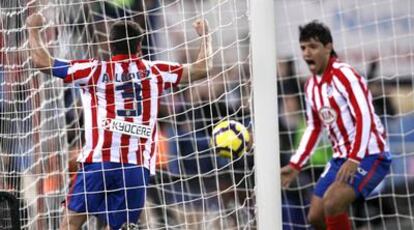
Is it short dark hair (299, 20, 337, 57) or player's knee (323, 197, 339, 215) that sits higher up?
short dark hair (299, 20, 337, 57)

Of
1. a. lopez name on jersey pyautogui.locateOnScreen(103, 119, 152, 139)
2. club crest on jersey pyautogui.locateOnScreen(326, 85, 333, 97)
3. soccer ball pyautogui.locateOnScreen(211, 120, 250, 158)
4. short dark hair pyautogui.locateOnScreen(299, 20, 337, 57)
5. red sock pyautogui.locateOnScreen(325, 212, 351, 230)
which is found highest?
short dark hair pyautogui.locateOnScreen(299, 20, 337, 57)

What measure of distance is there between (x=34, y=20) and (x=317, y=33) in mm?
2216

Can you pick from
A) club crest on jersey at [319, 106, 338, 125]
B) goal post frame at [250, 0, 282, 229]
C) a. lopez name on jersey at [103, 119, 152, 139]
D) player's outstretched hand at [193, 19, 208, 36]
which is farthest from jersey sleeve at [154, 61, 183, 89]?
club crest on jersey at [319, 106, 338, 125]

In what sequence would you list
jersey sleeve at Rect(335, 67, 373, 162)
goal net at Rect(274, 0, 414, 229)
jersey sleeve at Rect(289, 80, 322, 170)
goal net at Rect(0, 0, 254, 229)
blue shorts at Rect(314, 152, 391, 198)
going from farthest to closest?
goal net at Rect(274, 0, 414, 229) → jersey sleeve at Rect(289, 80, 322, 170) → blue shorts at Rect(314, 152, 391, 198) → jersey sleeve at Rect(335, 67, 373, 162) → goal net at Rect(0, 0, 254, 229)

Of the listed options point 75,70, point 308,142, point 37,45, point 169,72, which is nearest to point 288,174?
point 308,142

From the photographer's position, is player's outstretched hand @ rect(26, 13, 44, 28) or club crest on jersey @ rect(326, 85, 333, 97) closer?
player's outstretched hand @ rect(26, 13, 44, 28)

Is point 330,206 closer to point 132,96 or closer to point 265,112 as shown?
point 132,96

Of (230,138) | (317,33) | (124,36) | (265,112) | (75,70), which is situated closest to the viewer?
(265,112)

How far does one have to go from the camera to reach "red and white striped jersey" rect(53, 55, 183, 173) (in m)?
5.64

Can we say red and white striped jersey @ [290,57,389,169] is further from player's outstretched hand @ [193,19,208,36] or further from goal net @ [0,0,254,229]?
player's outstretched hand @ [193,19,208,36]

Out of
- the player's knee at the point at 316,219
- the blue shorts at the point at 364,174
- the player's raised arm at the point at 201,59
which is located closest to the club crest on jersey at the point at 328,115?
the blue shorts at the point at 364,174

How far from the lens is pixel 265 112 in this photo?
4.46 m

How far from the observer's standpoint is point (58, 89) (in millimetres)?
6387

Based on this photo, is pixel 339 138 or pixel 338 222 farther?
pixel 339 138
